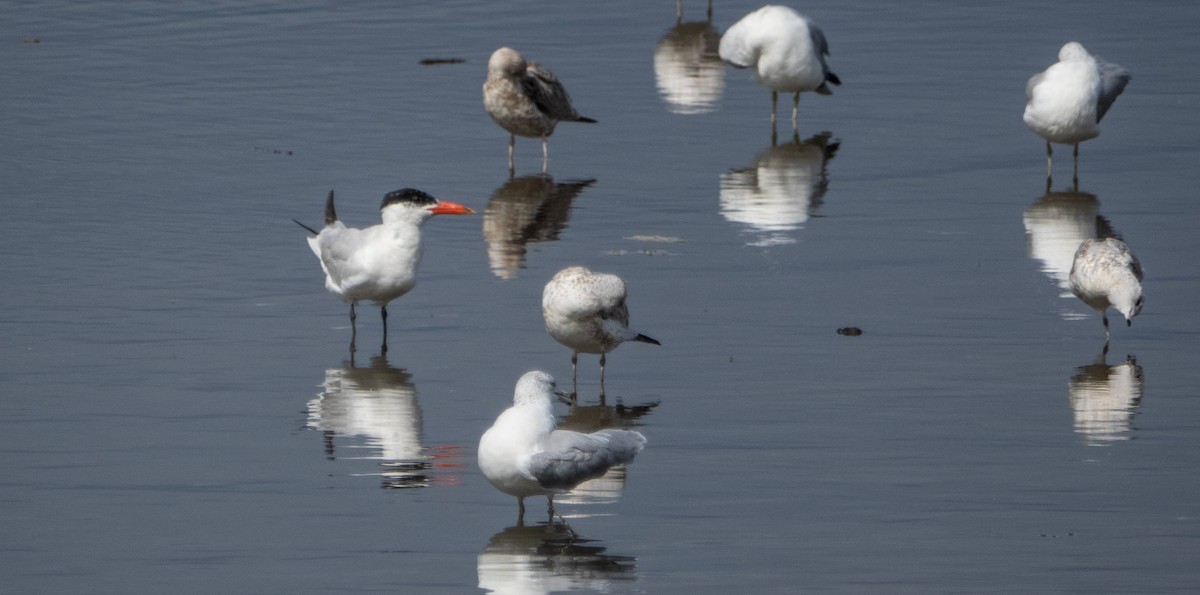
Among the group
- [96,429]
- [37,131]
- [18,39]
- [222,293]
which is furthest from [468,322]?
[18,39]

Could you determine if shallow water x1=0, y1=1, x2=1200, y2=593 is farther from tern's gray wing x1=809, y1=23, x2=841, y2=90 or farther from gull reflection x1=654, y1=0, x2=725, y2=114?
tern's gray wing x1=809, y1=23, x2=841, y2=90

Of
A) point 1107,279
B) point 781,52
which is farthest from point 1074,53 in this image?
point 1107,279

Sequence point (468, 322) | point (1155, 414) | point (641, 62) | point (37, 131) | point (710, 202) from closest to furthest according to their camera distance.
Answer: point (1155, 414) → point (468, 322) → point (710, 202) → point (37, 131) → point (641, 62)

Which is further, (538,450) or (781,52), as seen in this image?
(781,52)

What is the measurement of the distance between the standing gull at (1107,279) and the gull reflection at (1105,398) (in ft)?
1.27

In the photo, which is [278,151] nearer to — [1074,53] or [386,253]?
[386,253]

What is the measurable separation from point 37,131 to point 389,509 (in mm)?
11011

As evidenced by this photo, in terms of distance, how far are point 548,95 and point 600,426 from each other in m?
7.85

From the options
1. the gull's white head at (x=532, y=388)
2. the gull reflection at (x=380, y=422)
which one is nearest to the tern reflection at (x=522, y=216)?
the gull reflection at (x=380, y=422)

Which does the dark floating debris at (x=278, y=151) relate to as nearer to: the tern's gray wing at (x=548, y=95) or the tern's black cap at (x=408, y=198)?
the tern's gray wing at (x=548, y=95)

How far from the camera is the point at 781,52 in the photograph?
19.2 m

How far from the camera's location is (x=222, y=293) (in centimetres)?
1312

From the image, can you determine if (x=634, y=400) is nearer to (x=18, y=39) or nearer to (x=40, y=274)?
(x=40, y=274)

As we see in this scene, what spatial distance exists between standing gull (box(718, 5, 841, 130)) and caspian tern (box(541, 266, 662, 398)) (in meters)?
8.57
